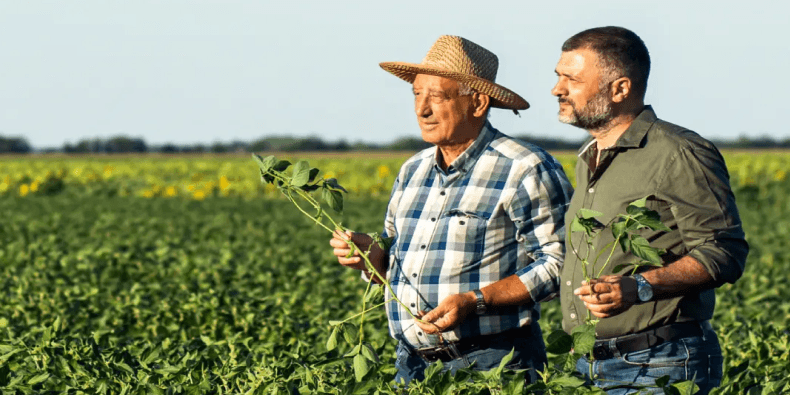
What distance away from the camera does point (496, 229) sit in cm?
328

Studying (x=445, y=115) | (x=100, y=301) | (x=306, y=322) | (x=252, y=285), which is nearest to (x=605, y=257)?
(x=445, y=115)

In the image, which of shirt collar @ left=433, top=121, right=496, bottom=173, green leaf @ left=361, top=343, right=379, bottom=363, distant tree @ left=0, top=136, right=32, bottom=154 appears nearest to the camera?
green leaf @ left=361, top=343, right=379, bottom=363

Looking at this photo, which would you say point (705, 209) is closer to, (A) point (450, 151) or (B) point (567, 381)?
(B) point (567, 381)

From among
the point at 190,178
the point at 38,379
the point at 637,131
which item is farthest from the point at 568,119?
the point at 190,178

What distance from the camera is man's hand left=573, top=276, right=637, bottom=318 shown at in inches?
100

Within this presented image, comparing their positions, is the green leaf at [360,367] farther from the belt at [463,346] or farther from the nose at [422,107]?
the nose at [422,107]

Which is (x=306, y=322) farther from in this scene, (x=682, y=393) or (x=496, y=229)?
(x=682, y=393)

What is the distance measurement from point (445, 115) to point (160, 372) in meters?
1.27

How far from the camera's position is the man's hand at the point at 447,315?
121 inches

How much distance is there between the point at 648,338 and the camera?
2807 mm

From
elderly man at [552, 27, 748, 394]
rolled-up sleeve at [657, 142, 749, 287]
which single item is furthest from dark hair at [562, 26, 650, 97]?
rolled-up sleeve at [657, 142, 749, 287]

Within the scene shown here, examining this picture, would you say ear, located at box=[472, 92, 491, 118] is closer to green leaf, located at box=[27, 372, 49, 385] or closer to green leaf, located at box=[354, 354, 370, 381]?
green leaf, located at box=[354, 354, 370, 381]

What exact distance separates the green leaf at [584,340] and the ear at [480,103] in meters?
1.03

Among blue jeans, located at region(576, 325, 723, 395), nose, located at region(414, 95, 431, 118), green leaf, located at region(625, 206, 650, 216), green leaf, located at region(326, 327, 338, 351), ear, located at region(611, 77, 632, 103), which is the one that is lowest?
blue jeans, located at region(576, 325, 723, 395)
